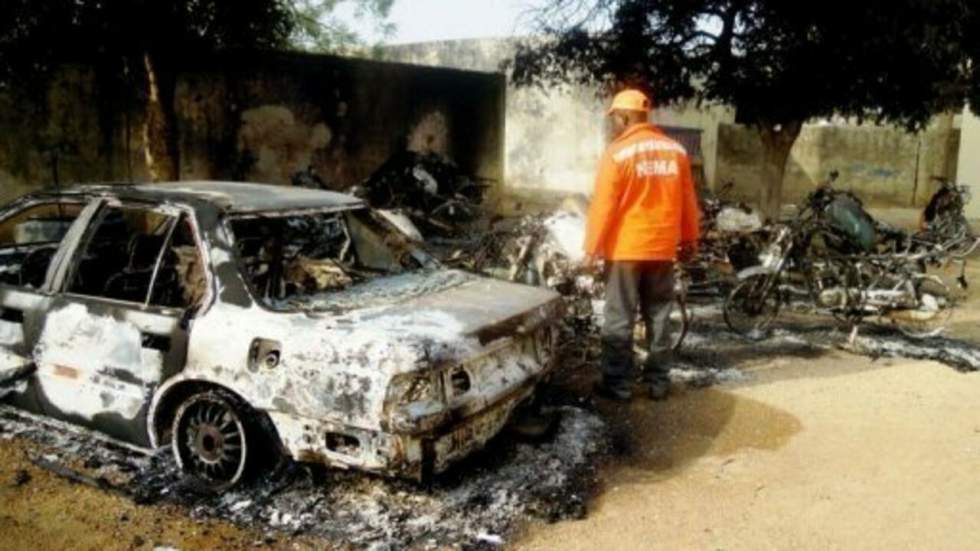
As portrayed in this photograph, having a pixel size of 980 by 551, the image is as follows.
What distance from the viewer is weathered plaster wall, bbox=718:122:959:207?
1994cm

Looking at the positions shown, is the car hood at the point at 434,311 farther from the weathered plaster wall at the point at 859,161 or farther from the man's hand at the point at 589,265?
the weathered plaster wall at the point at 859,161

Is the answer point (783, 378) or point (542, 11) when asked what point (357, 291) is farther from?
point (542, 11)

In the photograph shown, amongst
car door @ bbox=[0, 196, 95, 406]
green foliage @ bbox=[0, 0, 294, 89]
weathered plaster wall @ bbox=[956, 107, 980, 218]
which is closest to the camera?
car door @ bbox=[0, 196, 95, 406]

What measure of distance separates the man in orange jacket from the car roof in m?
1.56

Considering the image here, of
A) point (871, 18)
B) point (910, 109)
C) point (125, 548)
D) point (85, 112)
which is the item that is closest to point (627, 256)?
point (125, 548)

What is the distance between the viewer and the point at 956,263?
39.4 feet

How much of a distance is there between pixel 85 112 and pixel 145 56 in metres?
2.39

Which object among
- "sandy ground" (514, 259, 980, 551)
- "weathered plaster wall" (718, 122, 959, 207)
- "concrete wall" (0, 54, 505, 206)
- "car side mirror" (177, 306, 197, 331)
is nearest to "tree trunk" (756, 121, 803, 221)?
"sandy ground" (514, 259, 980, 551)

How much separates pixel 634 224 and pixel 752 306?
2840 millimetres

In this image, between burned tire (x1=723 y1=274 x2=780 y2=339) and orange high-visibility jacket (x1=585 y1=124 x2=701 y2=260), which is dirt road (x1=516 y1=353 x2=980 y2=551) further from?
burned tire (x1=723 y1=274 x2=780 y2=339)

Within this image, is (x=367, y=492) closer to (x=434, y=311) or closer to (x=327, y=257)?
(x=434, y=311)

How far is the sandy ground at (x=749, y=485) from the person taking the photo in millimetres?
3559

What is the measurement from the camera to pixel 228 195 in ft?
13.9

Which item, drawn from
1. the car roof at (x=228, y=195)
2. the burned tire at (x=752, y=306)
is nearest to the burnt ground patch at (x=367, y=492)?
the car roof at (x=228, y=195)
